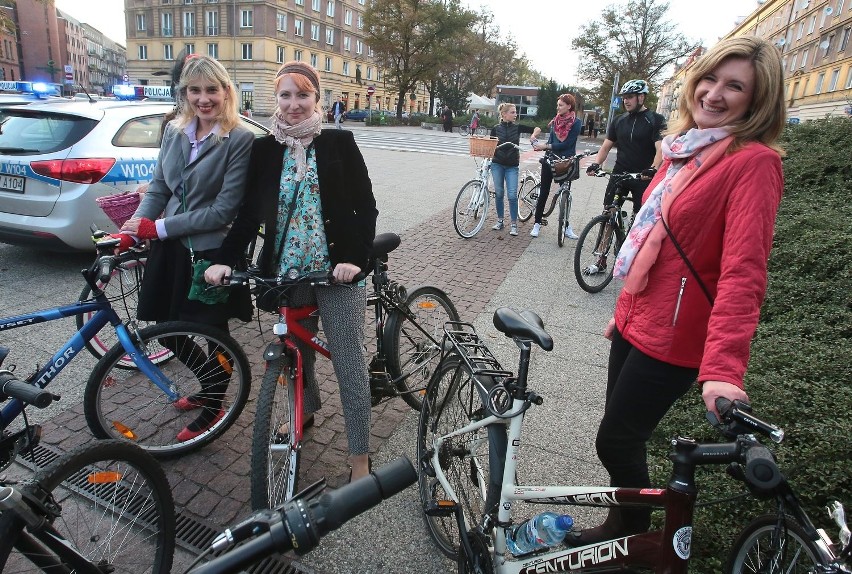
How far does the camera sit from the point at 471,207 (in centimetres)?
836

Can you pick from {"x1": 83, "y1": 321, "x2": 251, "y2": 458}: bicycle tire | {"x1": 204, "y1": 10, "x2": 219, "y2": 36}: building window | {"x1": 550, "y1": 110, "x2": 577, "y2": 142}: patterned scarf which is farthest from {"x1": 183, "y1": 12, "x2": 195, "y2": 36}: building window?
{"x1": 83, "y1": 321, "x2": 251, "y2": 458}: bicycle tire

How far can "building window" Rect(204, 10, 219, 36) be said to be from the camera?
60263mm

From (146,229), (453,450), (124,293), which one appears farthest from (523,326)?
(124,293)

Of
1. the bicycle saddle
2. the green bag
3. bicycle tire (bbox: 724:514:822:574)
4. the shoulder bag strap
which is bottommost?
bicycle tire (bbox: 724:514:822:574)

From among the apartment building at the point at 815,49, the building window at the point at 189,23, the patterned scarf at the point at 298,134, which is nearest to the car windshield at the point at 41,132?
the patterned scarf at the point at 298,134

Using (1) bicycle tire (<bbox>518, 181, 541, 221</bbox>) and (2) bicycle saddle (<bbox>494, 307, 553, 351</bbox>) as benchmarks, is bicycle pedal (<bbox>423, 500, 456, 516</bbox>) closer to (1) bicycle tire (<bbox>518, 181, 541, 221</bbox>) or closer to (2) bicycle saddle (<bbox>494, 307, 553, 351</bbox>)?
(2) bicycle saddle (<bbox>494, 307, 553, 351</bbox>)

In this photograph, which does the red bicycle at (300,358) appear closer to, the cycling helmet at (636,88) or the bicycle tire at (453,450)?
the bicycle tire at (453,450)

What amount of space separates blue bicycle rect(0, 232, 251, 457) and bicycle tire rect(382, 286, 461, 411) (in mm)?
948

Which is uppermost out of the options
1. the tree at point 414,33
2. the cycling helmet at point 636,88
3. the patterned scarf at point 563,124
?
the tree at point 414,33

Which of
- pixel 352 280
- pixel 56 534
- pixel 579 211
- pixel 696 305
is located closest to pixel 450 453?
pixel 352 280

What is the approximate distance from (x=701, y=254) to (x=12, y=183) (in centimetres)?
616

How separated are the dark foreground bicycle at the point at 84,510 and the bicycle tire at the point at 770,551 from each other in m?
2.06

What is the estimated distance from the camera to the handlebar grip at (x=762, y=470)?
1110mm

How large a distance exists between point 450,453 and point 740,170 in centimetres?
161
